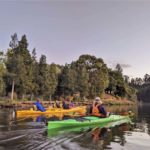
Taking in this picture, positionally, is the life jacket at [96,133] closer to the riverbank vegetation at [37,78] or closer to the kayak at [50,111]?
the kayak at [50,111]

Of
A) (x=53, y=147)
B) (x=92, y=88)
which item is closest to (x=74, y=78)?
(x=92, y=88)

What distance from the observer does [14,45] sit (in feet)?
225

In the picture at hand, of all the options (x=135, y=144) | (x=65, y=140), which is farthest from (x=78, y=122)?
(x=135, y=144)

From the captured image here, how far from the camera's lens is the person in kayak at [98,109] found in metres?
24.1

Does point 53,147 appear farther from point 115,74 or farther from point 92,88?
point 115,74

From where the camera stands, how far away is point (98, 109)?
80.6 feet

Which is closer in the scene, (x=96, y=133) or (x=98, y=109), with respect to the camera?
(x=96, y=133)

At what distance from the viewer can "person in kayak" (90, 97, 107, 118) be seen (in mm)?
24094

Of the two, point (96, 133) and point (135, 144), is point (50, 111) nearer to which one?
point (96, 133)

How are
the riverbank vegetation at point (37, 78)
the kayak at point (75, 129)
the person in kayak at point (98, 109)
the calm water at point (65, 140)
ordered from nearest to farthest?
1. the calm water at point (65, 140)
2. the kayak at point (75, 129)
3. the person in kayak at point (98, 109)
4. the riverbank vegetation at point (37, 78)

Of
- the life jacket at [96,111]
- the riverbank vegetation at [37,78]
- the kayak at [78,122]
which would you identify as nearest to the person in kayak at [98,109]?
the life jacket at [96,111]

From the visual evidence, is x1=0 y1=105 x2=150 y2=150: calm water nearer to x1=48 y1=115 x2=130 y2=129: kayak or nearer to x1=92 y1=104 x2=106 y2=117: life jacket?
x1=48 y1=115 x2=130 y2=129: kayak

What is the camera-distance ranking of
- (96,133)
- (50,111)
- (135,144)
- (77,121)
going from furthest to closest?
(50,111)
(77,121)
(96,133)
(135,144)

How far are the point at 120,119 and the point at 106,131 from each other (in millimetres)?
7727
